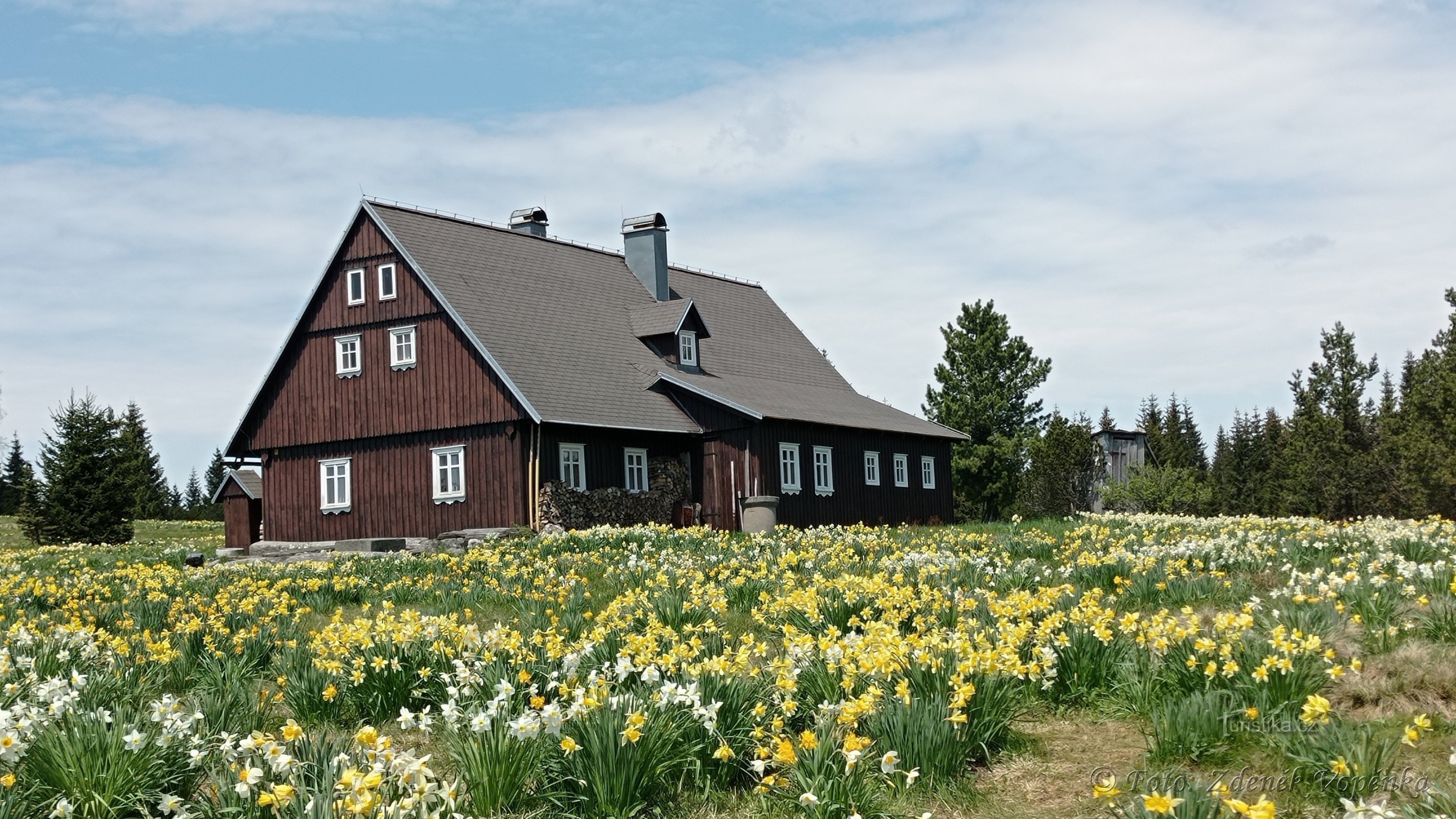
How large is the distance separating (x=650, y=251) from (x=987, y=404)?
20.0 m

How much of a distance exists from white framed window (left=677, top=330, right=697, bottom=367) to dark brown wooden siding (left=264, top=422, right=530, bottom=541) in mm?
6994

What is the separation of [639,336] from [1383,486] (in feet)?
132

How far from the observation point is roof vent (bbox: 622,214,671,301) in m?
39.0

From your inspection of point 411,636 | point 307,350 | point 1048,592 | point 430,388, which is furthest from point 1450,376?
point 411,636

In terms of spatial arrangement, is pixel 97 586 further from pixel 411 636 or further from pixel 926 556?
pixel 926 556

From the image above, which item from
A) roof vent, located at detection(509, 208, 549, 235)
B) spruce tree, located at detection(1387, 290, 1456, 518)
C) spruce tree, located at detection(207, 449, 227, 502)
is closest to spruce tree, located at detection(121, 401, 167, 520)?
spruce tree, located at detection(207, 449, 227, 502)

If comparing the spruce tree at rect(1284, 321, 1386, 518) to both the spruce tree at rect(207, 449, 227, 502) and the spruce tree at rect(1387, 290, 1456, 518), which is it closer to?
the spruce tree at rect(1387, 290, 1456, 518)

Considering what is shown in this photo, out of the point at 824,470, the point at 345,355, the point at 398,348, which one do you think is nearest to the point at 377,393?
the point at 398,348

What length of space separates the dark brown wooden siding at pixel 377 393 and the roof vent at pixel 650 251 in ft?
31.2

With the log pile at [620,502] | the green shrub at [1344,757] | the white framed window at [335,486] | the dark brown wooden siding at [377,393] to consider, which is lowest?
the green shrub at [1344,757]

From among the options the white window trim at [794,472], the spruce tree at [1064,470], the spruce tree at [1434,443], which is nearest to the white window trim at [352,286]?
the white window trim at [794,472]

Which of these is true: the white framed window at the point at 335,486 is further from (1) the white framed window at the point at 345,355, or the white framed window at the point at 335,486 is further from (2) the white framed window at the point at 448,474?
(2) the white framed window at the point at 448,474

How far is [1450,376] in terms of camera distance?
44.1 meters

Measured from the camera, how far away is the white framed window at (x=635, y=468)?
32.0 meters
